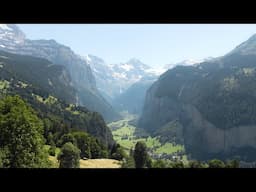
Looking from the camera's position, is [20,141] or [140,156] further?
[140,156]

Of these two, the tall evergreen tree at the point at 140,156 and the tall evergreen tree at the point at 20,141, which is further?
the tall evergreen tree at the point at 140,156

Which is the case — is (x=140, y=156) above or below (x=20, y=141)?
below

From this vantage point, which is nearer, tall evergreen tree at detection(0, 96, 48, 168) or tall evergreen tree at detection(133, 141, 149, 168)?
tall evergreen tree at detection(0, 96, 48, 168)
